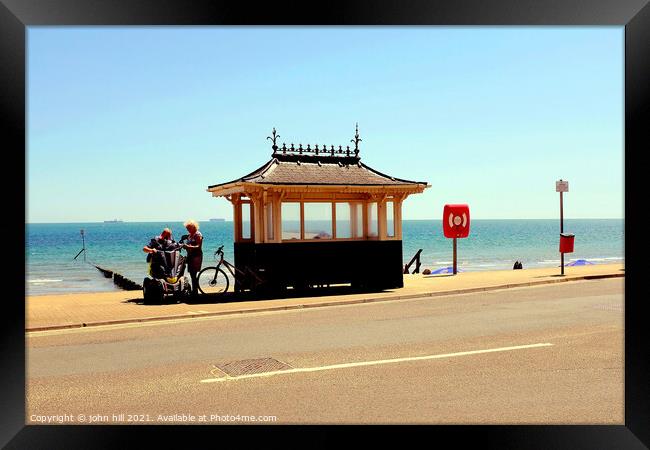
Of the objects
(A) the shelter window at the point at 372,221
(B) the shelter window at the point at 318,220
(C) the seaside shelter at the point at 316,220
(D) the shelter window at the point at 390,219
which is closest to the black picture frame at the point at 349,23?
(C) the seaside shelter at the point at 316,220

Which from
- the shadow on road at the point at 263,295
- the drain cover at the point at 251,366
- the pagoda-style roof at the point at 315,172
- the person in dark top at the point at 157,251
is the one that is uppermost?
the pagoda-style roof at the point at 315,172

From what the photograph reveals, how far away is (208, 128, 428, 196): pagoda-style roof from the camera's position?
650 inches

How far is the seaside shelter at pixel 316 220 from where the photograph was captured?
16.4 m

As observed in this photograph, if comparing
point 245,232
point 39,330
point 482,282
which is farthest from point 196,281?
point 482,282

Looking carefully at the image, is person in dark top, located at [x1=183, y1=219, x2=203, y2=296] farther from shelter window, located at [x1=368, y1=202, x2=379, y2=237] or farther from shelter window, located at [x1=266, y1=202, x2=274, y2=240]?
shelter window, located at [x1=368, y1=202, x2=379, y2=237]

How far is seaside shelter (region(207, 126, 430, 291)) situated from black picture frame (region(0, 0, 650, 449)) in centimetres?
1077

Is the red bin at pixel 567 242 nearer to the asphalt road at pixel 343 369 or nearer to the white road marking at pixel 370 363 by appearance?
the asphalt road at pixel 343 369

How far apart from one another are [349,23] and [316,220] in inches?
476

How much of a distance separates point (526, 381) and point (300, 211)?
34.4ft

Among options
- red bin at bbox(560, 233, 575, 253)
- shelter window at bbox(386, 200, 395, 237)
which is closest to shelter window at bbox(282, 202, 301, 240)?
shelter window at bbox(386, 200, 395, 237)

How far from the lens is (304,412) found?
19.7 ft

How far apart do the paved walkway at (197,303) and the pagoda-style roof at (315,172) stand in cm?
298

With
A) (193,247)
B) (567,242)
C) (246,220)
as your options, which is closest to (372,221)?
(246,220)
